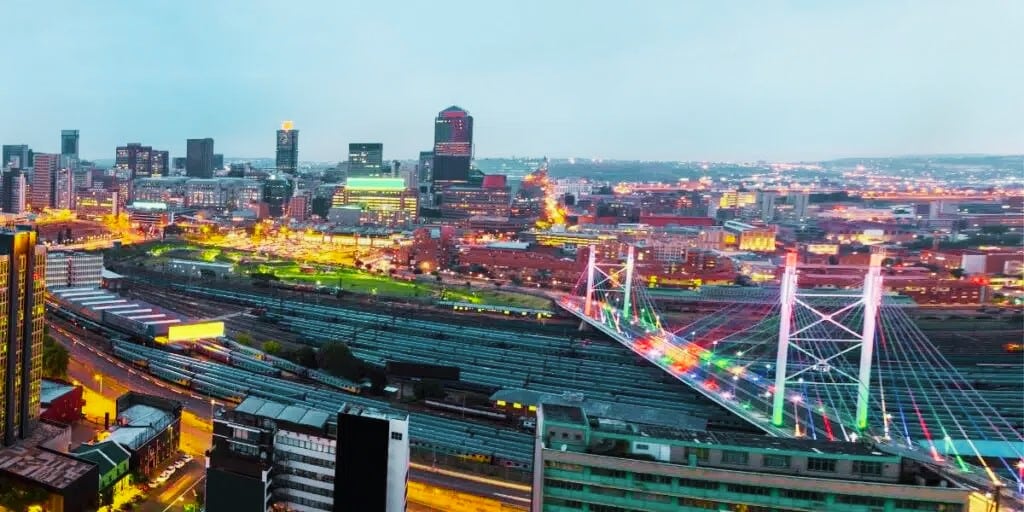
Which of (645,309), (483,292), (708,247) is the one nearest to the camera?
(645,309)

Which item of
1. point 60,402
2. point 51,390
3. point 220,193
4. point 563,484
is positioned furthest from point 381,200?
point 563,484

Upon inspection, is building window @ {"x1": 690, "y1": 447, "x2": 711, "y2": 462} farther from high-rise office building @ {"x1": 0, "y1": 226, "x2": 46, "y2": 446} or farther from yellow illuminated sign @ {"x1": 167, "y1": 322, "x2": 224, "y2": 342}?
yellow illuminated sign @ {"x1": 167, "y1": 322, "x2": 224, "y2": 342}

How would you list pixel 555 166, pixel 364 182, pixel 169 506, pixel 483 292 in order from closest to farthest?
pixel 169 506, pixel 483 292, pixel 364 182, pixel 555 166

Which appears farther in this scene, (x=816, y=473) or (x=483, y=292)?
(x=483, y=292)

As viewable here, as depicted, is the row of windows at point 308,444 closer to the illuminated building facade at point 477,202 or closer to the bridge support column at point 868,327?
the bridge support column at point 868,327

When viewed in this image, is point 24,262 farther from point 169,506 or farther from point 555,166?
point 555,166

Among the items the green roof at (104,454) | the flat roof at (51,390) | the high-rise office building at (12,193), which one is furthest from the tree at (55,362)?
the high-rise office building at (12,193)

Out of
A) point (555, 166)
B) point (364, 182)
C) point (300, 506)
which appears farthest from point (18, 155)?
point (300, 506)

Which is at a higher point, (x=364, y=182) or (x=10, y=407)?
(x=364, y=182)

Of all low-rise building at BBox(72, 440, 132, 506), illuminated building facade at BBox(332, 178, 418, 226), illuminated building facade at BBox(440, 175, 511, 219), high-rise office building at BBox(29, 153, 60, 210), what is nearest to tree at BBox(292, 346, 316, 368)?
low-rise building at BBox(72, 440, 132, 506)
